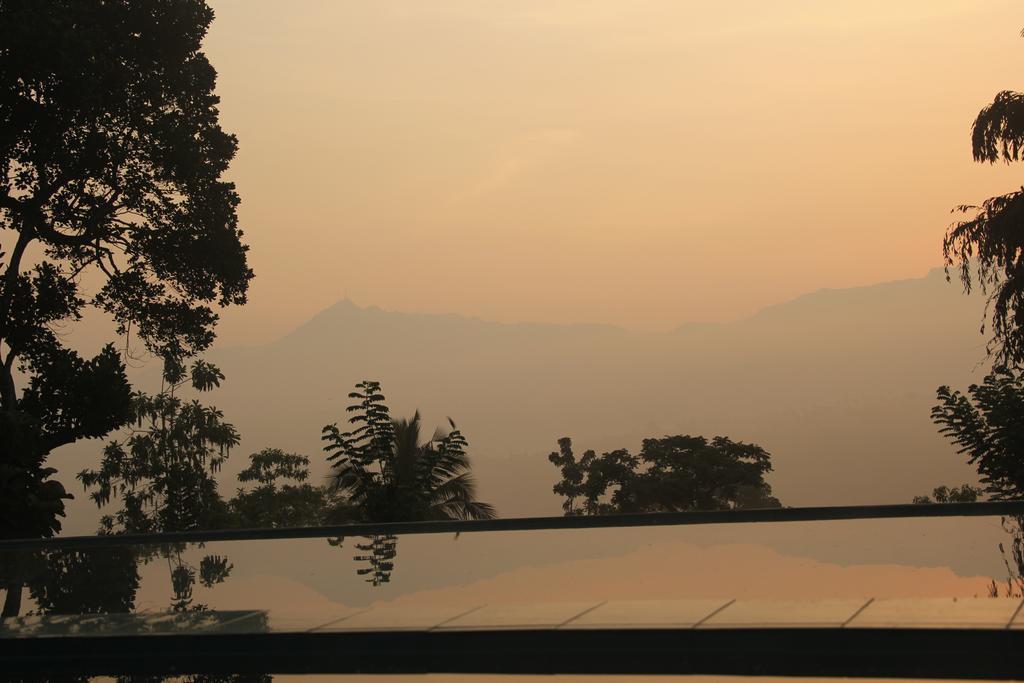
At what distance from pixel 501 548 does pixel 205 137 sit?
1676cm

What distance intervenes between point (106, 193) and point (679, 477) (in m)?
15.0

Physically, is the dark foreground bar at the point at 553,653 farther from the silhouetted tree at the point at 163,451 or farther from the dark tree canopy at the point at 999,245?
the silhouetted tree at the point at 163,451

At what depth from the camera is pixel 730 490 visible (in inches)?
900

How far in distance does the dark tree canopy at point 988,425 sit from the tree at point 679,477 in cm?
506

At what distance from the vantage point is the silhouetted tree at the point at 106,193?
2064 cm

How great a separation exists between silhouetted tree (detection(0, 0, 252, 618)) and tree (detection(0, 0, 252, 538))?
3 cm

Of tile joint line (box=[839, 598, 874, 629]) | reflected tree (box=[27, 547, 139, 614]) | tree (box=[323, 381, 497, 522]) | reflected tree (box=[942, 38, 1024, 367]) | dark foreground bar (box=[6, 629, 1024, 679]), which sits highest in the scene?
reflected tree (box=[942, 38, 1024, 367])

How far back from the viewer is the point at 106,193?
23.6 meters

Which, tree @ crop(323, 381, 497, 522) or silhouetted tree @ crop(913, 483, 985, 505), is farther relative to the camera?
silhouetted tree @ crop(913, 483, 985, 505)

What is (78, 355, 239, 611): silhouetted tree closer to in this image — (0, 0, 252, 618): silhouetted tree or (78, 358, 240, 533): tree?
(78, 358, 240, 533): tree

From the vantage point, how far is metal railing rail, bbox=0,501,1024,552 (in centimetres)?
1122

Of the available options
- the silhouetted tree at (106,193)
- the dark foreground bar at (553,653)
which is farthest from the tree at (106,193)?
the dark foreground bar at (553,653)

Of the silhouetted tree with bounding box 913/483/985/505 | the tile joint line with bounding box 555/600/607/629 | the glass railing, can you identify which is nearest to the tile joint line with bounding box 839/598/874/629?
the glass railing

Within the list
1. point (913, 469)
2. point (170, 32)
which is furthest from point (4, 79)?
point (913, 469)
